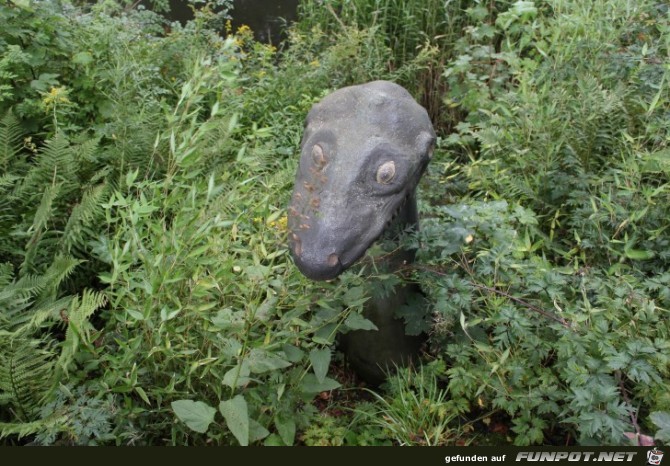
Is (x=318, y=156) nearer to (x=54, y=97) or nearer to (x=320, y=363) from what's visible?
(x=320, y=363)

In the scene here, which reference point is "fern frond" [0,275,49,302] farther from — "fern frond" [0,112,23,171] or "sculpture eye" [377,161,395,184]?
"sculpture eye" [377,161,395,184]

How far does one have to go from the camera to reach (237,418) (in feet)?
6.67

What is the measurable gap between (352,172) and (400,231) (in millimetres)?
529

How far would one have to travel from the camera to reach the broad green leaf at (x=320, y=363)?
2.19 meters

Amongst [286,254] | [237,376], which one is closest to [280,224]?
[286,254]

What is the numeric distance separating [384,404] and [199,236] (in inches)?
48.1

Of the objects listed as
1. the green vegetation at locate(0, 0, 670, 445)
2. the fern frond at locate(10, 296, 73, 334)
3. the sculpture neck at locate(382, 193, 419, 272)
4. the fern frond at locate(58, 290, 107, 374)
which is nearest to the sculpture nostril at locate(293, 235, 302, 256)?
the green vegetation at locate(0, 0, 670, 445)

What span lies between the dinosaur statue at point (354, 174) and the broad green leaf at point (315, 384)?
39 cm

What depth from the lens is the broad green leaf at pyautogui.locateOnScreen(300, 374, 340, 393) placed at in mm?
2285

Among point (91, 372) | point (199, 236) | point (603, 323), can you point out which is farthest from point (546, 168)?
point (91, 372)

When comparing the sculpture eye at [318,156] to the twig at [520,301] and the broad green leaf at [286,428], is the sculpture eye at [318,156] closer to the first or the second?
the twig at [520,301]

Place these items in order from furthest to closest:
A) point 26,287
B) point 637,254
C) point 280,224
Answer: point 637,254
point 26,287
point 280,224

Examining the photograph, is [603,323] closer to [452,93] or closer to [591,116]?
[591,116]

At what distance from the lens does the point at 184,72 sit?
4320 mm
